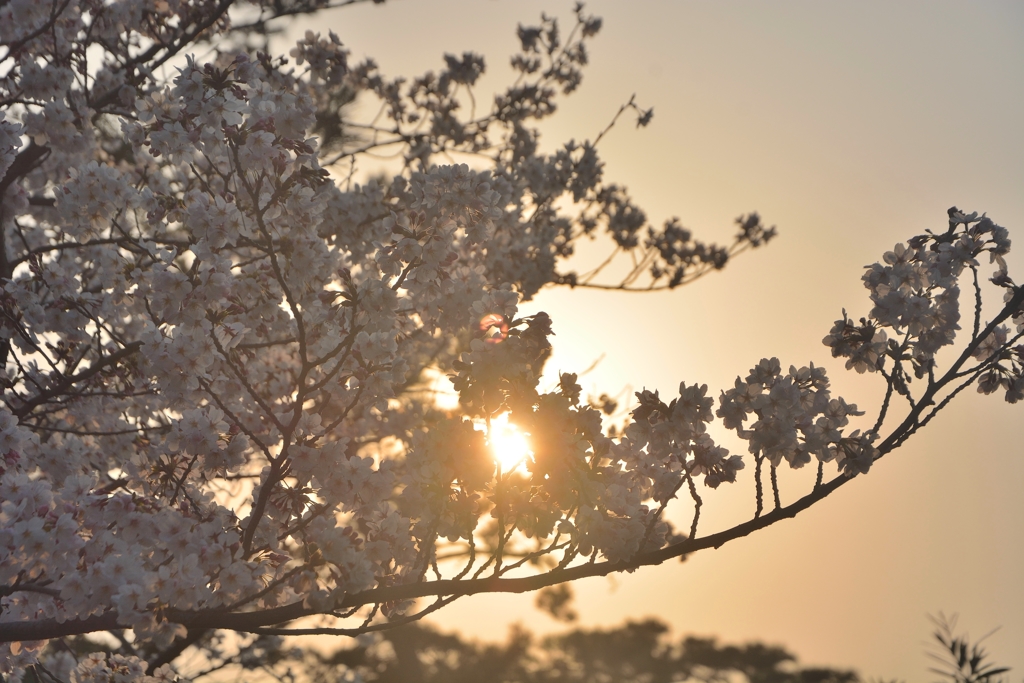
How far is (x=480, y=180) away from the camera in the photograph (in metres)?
4.27

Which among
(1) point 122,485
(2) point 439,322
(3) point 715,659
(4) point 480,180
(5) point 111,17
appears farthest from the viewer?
(3) point 715,659

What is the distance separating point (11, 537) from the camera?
143 inches

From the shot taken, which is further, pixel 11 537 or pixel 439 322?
pixel 439 322

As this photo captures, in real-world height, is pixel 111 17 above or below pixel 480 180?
above

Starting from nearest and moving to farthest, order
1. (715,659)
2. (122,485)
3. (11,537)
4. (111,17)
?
(11,537)
(122,485)
(111,17)
(715,659)

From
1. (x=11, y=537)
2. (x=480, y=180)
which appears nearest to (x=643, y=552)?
(x=480, y=180)

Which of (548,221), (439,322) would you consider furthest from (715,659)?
(439,322)

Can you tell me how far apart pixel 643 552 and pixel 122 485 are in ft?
8.86

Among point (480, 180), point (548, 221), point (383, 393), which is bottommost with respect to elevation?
point (383, 393)

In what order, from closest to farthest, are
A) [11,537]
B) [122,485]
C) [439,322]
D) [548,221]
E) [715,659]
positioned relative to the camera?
[11,537], [122,485], [439,322], [548,221], [715,659]

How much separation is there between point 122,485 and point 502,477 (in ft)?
6.85

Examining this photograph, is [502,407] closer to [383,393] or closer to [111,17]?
[383,393]

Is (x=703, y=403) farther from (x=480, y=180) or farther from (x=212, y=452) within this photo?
(x=212, y=452)

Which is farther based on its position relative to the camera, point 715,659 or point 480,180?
point 715,659
